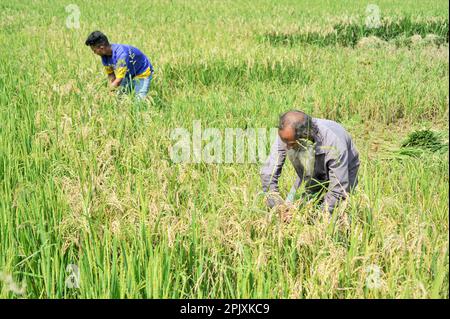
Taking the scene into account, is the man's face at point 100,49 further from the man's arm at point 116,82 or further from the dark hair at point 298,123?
the dark hair at point 298,123

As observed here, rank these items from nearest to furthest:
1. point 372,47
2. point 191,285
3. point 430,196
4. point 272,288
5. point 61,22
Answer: point 272,288 < point 191,285 < point 430,196 < point 372,47 < point 61,22

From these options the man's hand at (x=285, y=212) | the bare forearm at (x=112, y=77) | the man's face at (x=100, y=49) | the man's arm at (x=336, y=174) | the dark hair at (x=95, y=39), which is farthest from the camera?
the bare forearm at (x=112, y=77)

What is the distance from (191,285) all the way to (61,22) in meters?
10.5

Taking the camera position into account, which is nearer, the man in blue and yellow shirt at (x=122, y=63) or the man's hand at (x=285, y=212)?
the man's hand at (x=285, y=212)

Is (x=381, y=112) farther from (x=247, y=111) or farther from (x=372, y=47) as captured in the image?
(x=372, y=47)

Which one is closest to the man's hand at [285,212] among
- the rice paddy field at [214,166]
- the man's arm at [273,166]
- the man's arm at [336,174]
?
the rice paddy field at [214,166]

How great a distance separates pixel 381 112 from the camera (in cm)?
567

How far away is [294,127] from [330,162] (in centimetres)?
34

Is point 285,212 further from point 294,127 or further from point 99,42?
point 99,42

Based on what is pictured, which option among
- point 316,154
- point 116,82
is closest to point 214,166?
point 316,154

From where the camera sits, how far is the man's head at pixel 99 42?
4.87m

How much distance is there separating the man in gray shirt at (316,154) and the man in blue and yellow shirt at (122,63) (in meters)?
2.32

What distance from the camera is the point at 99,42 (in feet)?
16.2
